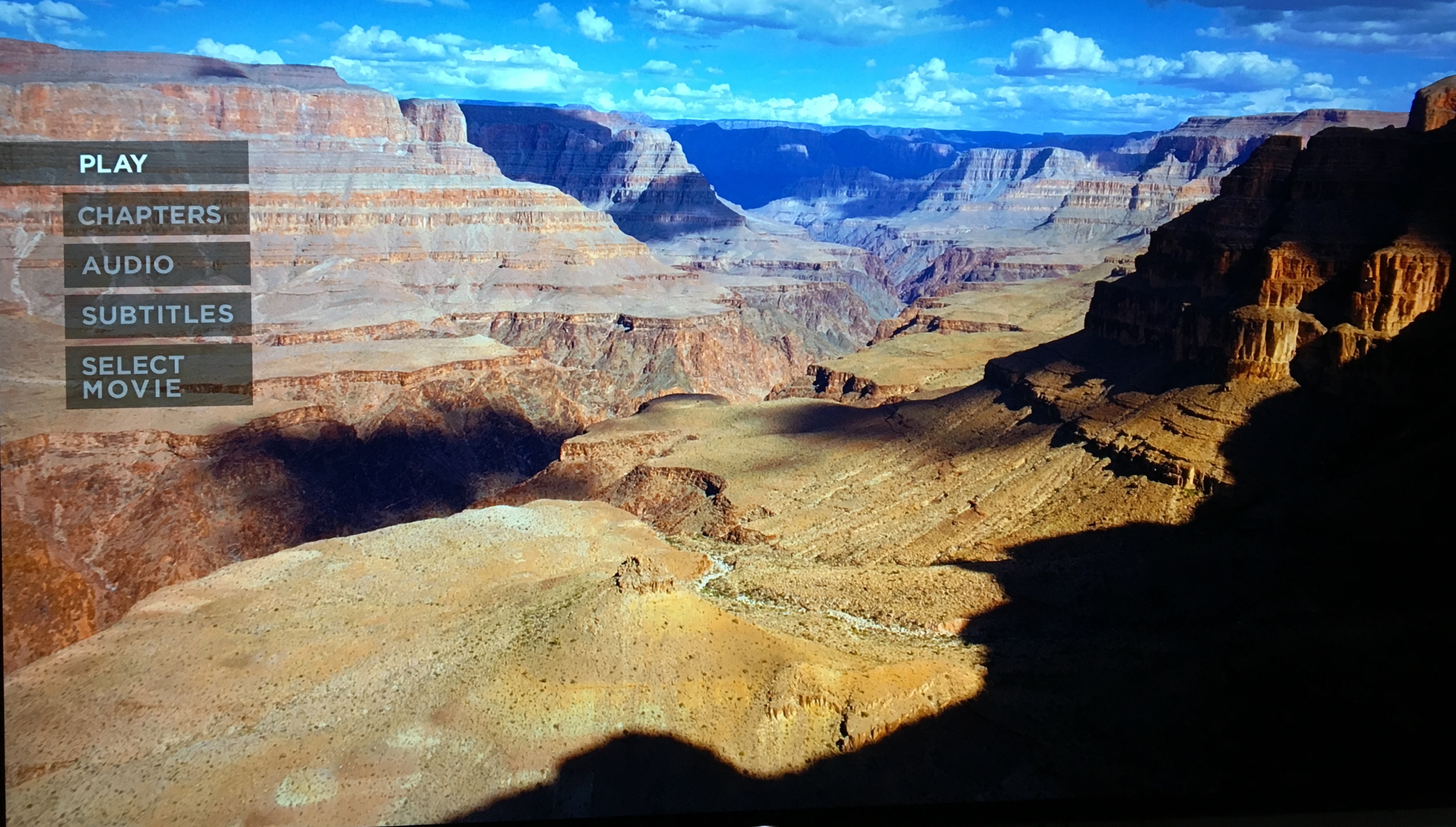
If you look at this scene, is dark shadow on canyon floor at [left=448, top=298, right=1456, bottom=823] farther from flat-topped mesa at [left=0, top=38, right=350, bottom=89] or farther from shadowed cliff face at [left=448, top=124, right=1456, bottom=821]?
flat-topped mesa at [left=0, top=38, right=350, bottom=89]

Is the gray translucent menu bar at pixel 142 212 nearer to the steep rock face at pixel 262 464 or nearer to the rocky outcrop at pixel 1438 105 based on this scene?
the steep rock face at pixel 262 464

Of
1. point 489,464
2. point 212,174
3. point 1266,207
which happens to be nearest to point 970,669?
point 1266,207

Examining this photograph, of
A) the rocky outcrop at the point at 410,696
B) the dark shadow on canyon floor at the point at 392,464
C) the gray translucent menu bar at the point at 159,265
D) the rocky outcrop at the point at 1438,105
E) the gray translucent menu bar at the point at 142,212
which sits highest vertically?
the rocky outcrop at the point at 1438,105

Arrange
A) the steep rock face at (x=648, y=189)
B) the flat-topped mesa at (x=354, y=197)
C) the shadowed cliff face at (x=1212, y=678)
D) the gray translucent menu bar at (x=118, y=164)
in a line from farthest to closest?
1. the steep rock face at (x=648, y=189)
2. the flat-topped mesa at (x=354, y=197)
3. the gray translucent menu bar at (x=118, y=164)
4. the shadowed cliff face at (x=1212, y=678)

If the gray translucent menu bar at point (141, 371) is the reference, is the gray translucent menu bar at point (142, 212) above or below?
above

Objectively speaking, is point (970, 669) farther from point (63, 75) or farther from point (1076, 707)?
point (63, 75)
